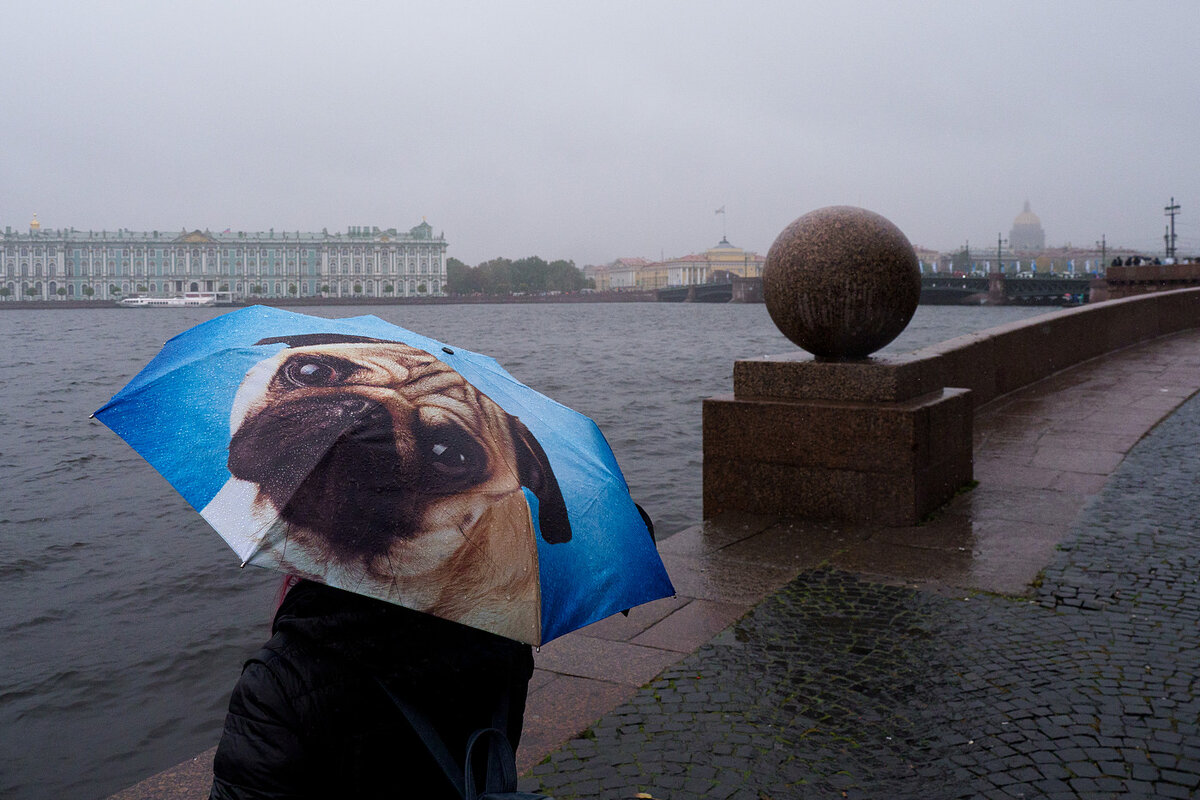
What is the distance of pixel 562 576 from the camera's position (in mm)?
1365

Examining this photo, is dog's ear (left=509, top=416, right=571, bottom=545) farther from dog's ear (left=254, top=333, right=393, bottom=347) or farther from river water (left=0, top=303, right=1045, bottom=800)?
river water (left=0, top=303, right=1045, bottom=800)

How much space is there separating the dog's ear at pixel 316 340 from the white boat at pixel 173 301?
8480 cm

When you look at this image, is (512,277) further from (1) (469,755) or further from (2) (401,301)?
(1) (469,755)

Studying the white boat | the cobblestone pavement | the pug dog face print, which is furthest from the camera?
the white boat

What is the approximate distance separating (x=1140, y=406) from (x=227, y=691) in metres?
7.13

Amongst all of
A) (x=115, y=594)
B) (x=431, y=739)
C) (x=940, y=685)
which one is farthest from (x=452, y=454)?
(x=115, y=594)

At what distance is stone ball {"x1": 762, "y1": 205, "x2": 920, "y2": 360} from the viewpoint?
16.1ft

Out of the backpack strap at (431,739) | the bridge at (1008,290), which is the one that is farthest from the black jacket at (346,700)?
the bridge at (1008,290)

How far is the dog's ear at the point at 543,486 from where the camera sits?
136cm

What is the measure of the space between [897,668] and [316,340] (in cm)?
223

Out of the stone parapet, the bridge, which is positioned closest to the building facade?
the bridge

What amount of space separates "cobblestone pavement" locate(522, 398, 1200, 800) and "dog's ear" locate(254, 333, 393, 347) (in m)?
1.34

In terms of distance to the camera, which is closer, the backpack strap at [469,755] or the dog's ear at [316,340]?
the backpack strap at [469,755]

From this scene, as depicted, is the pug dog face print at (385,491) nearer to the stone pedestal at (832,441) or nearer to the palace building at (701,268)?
the stone pedestal at (832,441)
